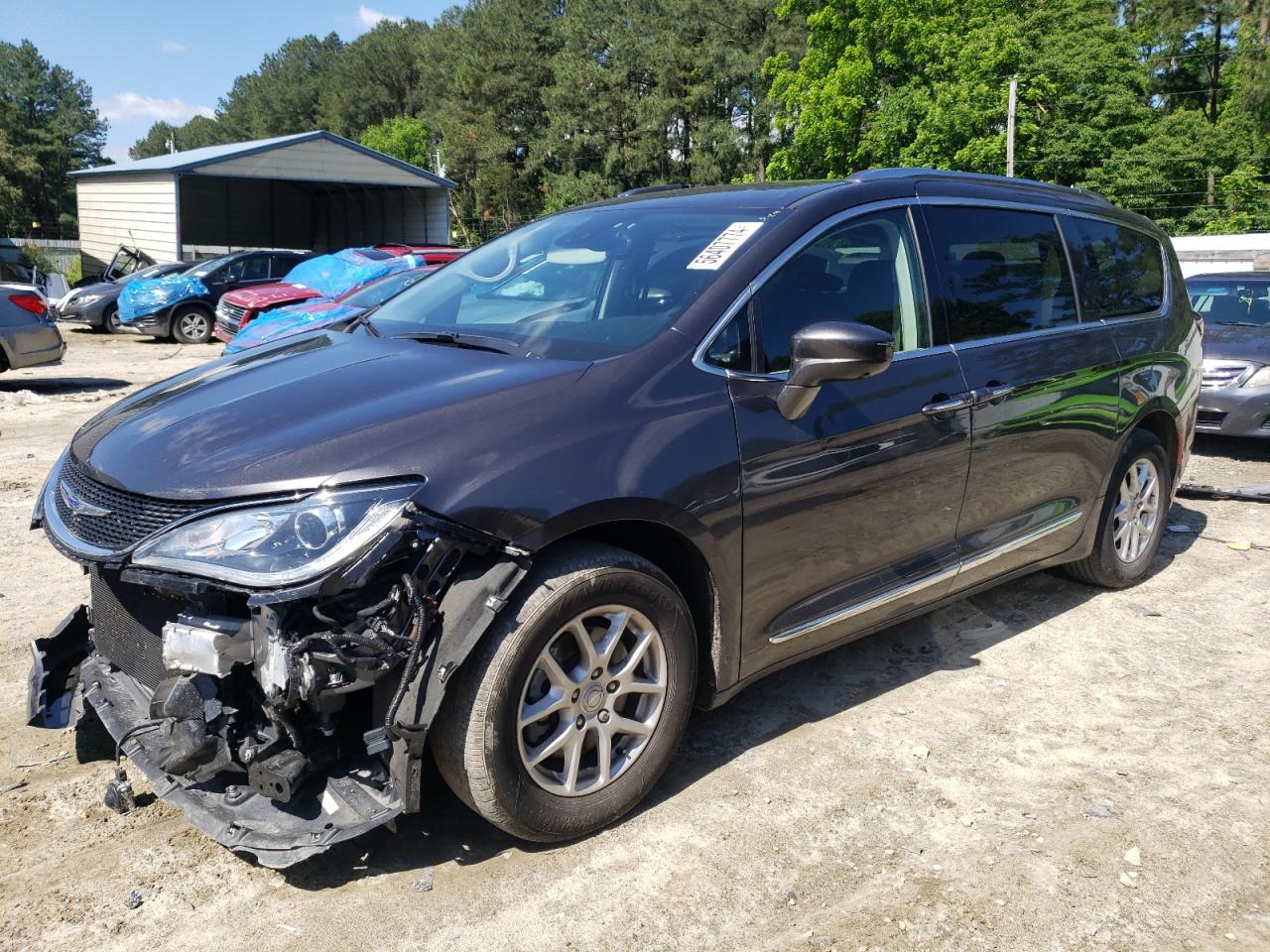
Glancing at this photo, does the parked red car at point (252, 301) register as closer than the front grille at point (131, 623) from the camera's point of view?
No

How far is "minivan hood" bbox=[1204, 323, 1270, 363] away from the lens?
9.13 metres

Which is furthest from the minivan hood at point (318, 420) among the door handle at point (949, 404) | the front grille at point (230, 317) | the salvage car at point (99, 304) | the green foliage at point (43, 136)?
the green foliage at point (43, 136)

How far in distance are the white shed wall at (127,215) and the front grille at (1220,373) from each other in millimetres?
25854

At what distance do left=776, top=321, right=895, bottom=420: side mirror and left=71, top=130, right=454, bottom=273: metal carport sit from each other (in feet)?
91.8

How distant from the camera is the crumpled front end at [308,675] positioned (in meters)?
2.55

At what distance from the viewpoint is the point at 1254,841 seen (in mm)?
3207

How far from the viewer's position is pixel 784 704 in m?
4.07

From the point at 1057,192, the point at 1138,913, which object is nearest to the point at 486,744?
the point at 1138,913

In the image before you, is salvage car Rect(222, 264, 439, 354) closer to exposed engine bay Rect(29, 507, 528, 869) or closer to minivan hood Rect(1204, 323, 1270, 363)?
exposed engine bay Rect(29, 507, 528, 869)

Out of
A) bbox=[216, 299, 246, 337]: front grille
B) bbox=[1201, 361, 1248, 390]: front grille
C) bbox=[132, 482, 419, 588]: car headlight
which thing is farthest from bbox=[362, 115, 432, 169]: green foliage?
bbox=[132, 482, 419, 588]: car headlight

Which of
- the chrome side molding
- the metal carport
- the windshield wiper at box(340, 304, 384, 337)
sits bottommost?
the chrome side molding

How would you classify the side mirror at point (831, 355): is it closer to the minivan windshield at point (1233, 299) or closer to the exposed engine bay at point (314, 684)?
the exposed engine bay at point (314, 684)

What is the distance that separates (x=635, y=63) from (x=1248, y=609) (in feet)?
173

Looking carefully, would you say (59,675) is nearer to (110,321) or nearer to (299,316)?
(299,316)
